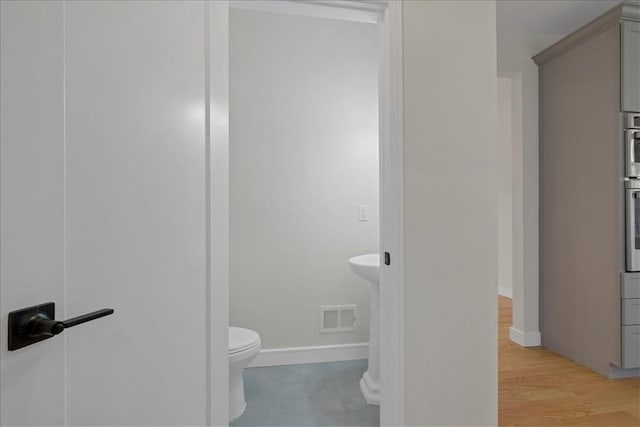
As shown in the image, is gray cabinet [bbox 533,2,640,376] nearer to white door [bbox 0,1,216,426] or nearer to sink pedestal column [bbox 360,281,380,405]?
sink pedestal column [bbox 360,281,380,405]

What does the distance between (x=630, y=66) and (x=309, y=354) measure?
298 cm

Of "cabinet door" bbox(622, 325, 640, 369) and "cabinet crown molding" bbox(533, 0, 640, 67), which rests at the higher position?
"cabinet crown molding" bbox(533, 0, 640, 67)

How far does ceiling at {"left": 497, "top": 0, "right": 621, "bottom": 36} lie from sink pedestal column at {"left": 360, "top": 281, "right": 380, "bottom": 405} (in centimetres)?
236

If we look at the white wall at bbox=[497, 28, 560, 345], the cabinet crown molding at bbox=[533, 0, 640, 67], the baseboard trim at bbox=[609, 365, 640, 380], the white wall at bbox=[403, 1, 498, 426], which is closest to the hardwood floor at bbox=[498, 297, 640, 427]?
the baseboard trim at bbox=[609, 365, 640, 380]

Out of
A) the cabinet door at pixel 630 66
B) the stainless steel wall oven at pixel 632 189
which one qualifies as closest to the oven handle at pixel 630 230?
the stainless steel wall oven at pixel 632 189

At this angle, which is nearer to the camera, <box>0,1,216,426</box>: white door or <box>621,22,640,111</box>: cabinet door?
<box>0,1,216,426</box>: white door

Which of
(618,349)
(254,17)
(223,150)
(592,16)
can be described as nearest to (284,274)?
(223,150)

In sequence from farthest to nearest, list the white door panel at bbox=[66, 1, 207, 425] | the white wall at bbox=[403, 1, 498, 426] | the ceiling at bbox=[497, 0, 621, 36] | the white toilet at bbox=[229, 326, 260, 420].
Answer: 1. the ceiling at bbox=[497, 0, 621, 36]
2. the white toilet at bbox=[229, 326, 260, 420]
3. the white wall at bbox=[403, 1, 498, 426]
4. the white door panel at bbox=[66, 1, 207, 425]

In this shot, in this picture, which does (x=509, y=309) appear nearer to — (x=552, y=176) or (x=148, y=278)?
(x=552, y=176)

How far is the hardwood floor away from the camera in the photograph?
6.37 ft

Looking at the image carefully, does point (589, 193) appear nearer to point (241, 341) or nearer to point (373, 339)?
point (373, 339)

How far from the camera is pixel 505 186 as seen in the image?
4.54 metres

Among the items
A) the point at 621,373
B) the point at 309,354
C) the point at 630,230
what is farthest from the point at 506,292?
the point at 309,354

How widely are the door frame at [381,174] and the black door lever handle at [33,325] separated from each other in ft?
1.90
